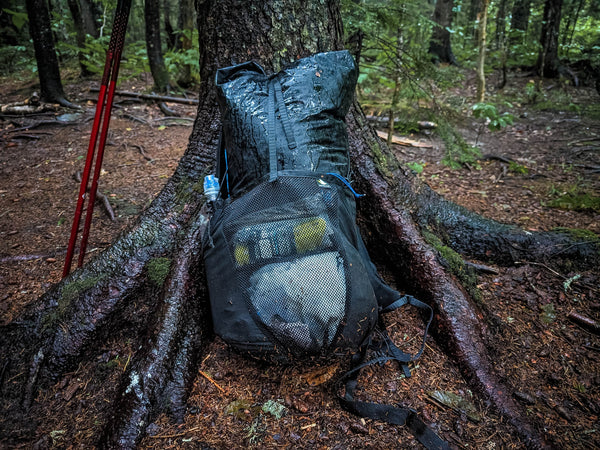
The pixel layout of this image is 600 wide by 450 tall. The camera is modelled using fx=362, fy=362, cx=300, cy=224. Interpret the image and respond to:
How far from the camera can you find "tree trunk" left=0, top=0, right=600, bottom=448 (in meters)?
2.04

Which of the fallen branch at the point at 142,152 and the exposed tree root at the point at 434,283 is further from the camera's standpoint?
the fallen branch at the point at 142,152

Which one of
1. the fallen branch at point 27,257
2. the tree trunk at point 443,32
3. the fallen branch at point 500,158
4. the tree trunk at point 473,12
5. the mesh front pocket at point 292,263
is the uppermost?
the tree trunk at point 473,12

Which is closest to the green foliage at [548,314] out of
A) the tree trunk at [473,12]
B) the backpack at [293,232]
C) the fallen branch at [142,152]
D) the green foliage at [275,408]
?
the backpack at [293,232]

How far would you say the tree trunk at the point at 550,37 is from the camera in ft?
30.0

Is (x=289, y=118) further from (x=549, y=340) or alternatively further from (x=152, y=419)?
(x=549, y=340)

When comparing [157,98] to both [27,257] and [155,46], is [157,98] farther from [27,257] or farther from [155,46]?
[27,257]

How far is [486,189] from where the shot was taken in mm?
4629

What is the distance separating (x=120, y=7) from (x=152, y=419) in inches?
99.8

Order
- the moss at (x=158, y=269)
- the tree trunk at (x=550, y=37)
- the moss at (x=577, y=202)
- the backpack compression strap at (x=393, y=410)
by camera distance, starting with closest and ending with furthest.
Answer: the backpack compression strap at (x=393, y=410), the moss at (x=158, y=269), the moss at (x=577, y=202), the tree trunk at (x=550, y=37)

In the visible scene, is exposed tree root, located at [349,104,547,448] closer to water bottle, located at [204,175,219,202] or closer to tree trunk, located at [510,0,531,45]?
water bottle, located at [204,175,219,202]

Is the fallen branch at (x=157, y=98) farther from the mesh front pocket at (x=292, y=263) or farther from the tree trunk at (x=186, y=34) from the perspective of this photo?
the mesh front pocket at (x=292, y=263)

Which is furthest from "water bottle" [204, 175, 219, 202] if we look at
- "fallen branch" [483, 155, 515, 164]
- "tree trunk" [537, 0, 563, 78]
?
"tree trunk" [537, 0, 563, 78]

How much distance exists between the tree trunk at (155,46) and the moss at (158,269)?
7.55 metres

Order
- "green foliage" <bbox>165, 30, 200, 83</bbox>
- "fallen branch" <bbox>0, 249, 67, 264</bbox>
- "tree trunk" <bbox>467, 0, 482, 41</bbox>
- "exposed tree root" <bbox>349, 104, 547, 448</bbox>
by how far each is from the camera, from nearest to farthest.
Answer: "exposed tree root" <bbox>349, 104, 547, 448</bbox> < "fallen branch" <bbox>0, 249, 67, 264</bbox> < "green foliage" <bbox>165, 30, 200, 83</bbox> < "tree trunk" <bbox>467, 0, 482, 41</bbox>
